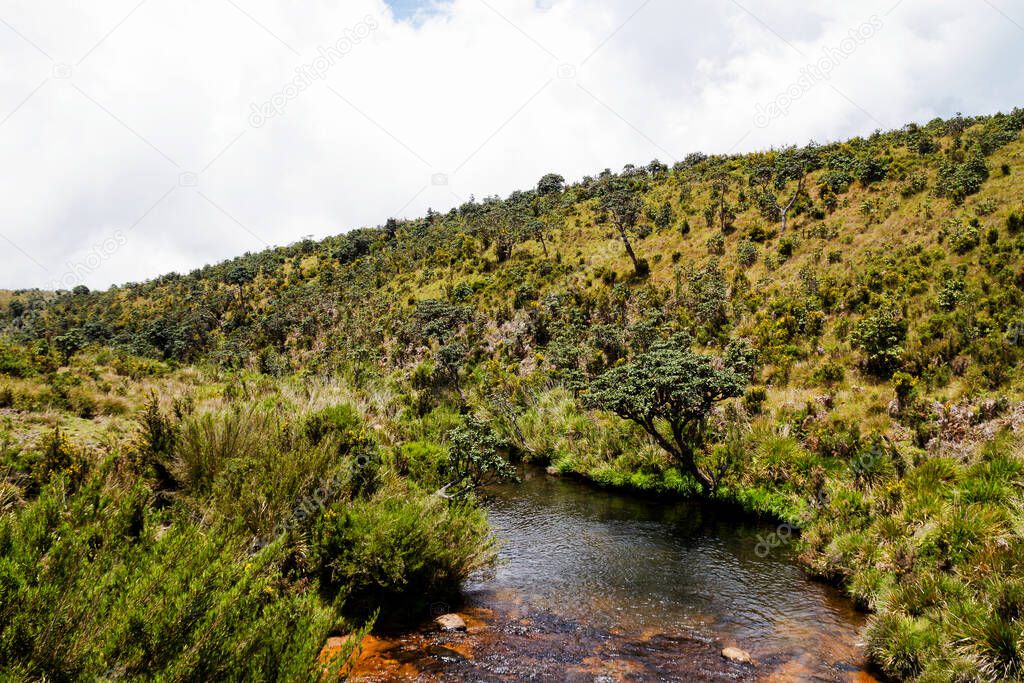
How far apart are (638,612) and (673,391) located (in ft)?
25.6

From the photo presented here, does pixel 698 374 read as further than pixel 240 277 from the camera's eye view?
No

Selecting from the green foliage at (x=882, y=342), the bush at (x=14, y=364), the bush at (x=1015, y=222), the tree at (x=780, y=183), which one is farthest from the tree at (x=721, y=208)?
the bush at (x=14, y=364)

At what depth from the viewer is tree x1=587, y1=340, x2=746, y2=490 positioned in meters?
16.0

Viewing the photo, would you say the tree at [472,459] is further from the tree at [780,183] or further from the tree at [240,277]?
the tree at [240,277]

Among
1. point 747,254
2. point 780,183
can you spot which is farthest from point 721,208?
point 747,254

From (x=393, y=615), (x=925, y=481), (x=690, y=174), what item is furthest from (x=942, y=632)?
(x=690, y=174)

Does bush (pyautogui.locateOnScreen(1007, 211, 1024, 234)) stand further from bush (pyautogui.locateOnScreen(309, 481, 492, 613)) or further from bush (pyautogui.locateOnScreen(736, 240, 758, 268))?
bush (pyautogui.locateOnScreen(309, 481, 492, 613))

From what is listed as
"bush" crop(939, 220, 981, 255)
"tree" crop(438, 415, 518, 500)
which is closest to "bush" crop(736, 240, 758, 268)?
"bush" crop(939, 220, 981, 255)

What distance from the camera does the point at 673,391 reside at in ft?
52.6

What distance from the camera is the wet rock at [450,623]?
7996 millimetres

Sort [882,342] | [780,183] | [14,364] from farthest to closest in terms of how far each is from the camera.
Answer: [780,183] < [882,342] < [14,364]

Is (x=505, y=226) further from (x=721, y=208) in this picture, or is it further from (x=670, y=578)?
(x=670, y=578)

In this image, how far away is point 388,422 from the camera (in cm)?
2347

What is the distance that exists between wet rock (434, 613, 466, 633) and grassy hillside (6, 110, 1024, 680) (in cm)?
64
